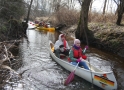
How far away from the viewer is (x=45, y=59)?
28.8 ft

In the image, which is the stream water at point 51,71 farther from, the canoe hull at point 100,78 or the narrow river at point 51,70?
the canoe hull at point 100,78

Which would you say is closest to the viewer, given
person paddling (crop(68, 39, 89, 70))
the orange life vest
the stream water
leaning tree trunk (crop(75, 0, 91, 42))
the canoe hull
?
the canoe hull

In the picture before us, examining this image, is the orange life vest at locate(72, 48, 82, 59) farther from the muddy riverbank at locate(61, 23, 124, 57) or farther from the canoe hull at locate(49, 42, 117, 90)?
the muddy riverbank at locate(61, 23, 124, 57)

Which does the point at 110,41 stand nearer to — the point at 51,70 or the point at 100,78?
the point at 51,70

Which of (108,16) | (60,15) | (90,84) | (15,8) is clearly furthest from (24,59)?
(60,15)

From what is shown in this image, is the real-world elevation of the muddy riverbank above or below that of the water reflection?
above

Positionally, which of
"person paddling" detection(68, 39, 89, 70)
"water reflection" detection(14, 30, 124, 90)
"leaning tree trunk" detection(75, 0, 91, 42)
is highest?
"leaning tree trunk" detection(75, 0, 91, 42)

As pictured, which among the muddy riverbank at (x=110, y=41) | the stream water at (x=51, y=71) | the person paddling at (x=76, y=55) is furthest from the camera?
the muddy riverbank at (x=110, y=41)

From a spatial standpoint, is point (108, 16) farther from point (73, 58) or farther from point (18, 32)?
point (73, 58)

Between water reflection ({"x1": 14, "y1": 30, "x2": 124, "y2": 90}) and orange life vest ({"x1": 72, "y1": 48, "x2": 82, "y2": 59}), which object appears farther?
orange life vest ({"x1": 72, "y1": 48, "x2": 82, "y2": 59})

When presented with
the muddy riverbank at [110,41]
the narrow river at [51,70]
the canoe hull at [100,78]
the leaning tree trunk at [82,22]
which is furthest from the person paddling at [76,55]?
the leaning tree trunk at [82,22]

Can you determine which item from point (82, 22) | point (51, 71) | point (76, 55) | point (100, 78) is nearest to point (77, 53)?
point (76, 55)

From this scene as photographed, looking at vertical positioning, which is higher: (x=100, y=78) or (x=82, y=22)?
(x=82, y=22)

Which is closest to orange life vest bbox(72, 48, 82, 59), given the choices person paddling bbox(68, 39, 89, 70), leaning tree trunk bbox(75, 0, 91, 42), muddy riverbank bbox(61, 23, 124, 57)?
person paddling bbox(68, 39, 89, 70)
